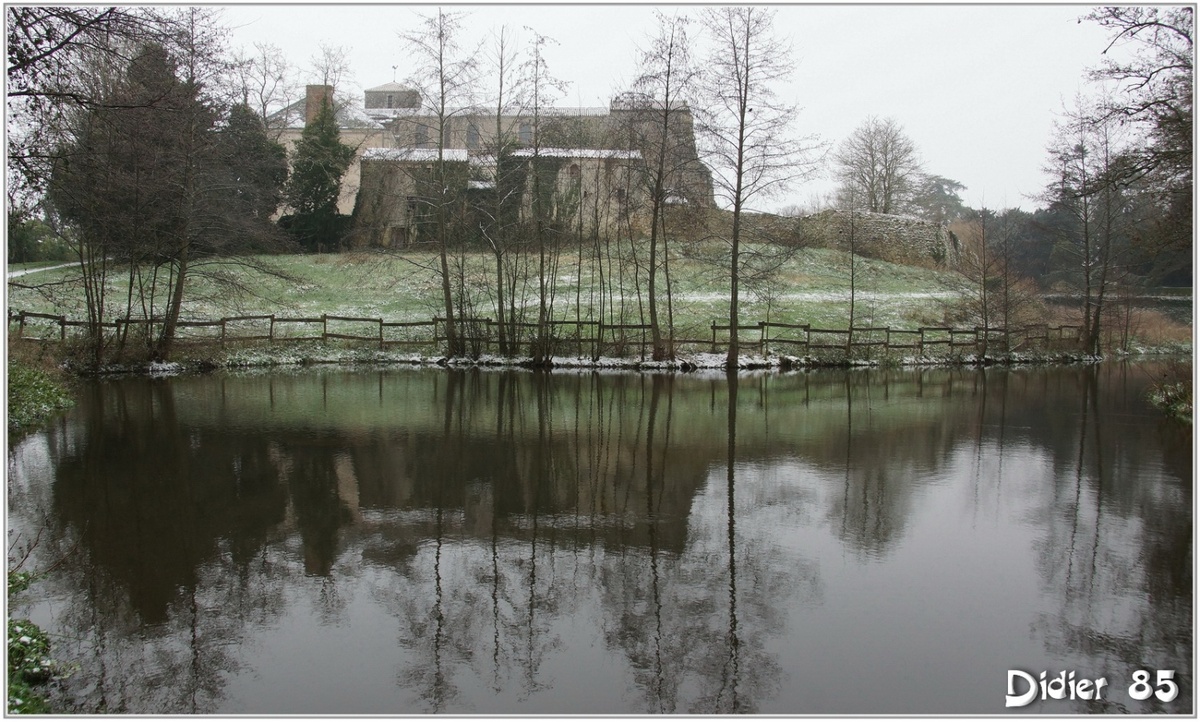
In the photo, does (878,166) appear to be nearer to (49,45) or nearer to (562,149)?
(562,149)

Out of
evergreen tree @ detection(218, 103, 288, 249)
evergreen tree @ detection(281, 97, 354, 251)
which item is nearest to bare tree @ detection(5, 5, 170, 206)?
evergreen tree @ detection(218, 103, 288, 249)

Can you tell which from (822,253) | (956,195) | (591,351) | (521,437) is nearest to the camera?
(521,437)

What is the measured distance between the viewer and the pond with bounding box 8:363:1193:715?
17.2 feet

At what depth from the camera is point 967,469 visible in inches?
460

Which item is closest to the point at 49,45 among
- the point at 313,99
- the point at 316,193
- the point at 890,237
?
the point at 316,193

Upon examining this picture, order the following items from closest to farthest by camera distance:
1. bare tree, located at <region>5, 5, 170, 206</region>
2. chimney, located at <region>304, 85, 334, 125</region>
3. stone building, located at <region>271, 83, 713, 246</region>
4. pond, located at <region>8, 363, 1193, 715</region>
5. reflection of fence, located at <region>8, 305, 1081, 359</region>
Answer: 1. pond, located at <region>8, 363, 1193, 715</region>
2. bare tree, located at <region>5, 5, 170, 206</region>
3. stone building, located at <region>271, 83, 713, 246</region>
4. reflection of fence, located at <region>8, 305, 1081, 359</region>
5. chimney, located at <region>304, 85, 334, 125</region>

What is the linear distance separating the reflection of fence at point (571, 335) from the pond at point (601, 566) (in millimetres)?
13425

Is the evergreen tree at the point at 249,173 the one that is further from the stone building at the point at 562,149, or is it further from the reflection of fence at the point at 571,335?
the stone building at the point at 562,149

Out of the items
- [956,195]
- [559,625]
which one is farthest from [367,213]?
[956,195]

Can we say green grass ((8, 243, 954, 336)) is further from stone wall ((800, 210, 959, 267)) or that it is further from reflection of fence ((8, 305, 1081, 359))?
stone wall ((800, 210, 959, 267))

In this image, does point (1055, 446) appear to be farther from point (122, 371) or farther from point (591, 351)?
point (122, 371)

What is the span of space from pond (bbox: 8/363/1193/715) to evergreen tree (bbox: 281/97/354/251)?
3138 centimetres

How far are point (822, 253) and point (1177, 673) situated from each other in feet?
146

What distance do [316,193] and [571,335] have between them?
73.0 feet
